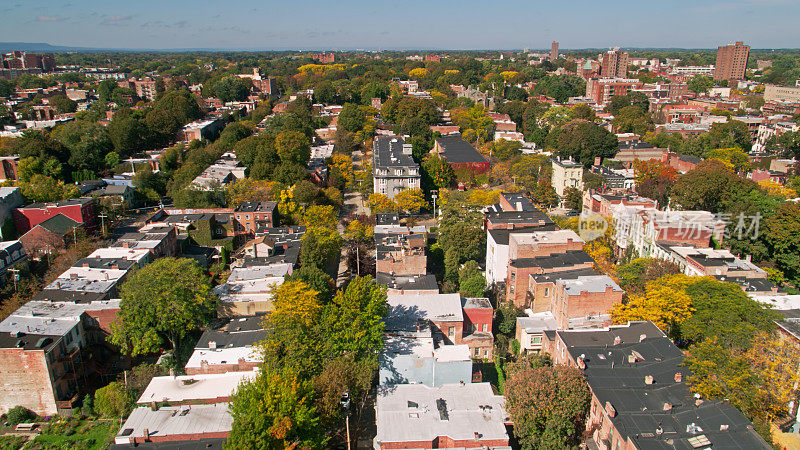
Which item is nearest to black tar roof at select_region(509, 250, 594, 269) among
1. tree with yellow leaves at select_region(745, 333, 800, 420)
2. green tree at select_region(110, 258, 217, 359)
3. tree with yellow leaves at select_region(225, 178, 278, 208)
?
tree with yellow leaves at select_region(745, 333, 800, 420)

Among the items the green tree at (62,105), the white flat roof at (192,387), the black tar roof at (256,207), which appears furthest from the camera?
the green tree at (62,105)

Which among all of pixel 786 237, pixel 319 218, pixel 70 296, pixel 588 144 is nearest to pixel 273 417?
pixel 70 296


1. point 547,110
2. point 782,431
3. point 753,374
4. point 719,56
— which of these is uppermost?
point 719,56

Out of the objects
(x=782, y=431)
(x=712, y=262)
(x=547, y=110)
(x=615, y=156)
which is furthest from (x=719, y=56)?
(x=782, y=431)

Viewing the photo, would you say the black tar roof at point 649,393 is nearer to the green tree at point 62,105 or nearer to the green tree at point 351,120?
the green tree at point 351,120

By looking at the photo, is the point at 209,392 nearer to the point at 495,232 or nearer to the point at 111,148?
the point at 495,232

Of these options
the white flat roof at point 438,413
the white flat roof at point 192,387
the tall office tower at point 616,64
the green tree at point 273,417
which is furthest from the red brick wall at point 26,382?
the tall office tower at point 616,64

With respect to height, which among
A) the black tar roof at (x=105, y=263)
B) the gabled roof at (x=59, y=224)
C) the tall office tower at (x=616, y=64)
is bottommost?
the black tar roof at (x=105, y=263)
